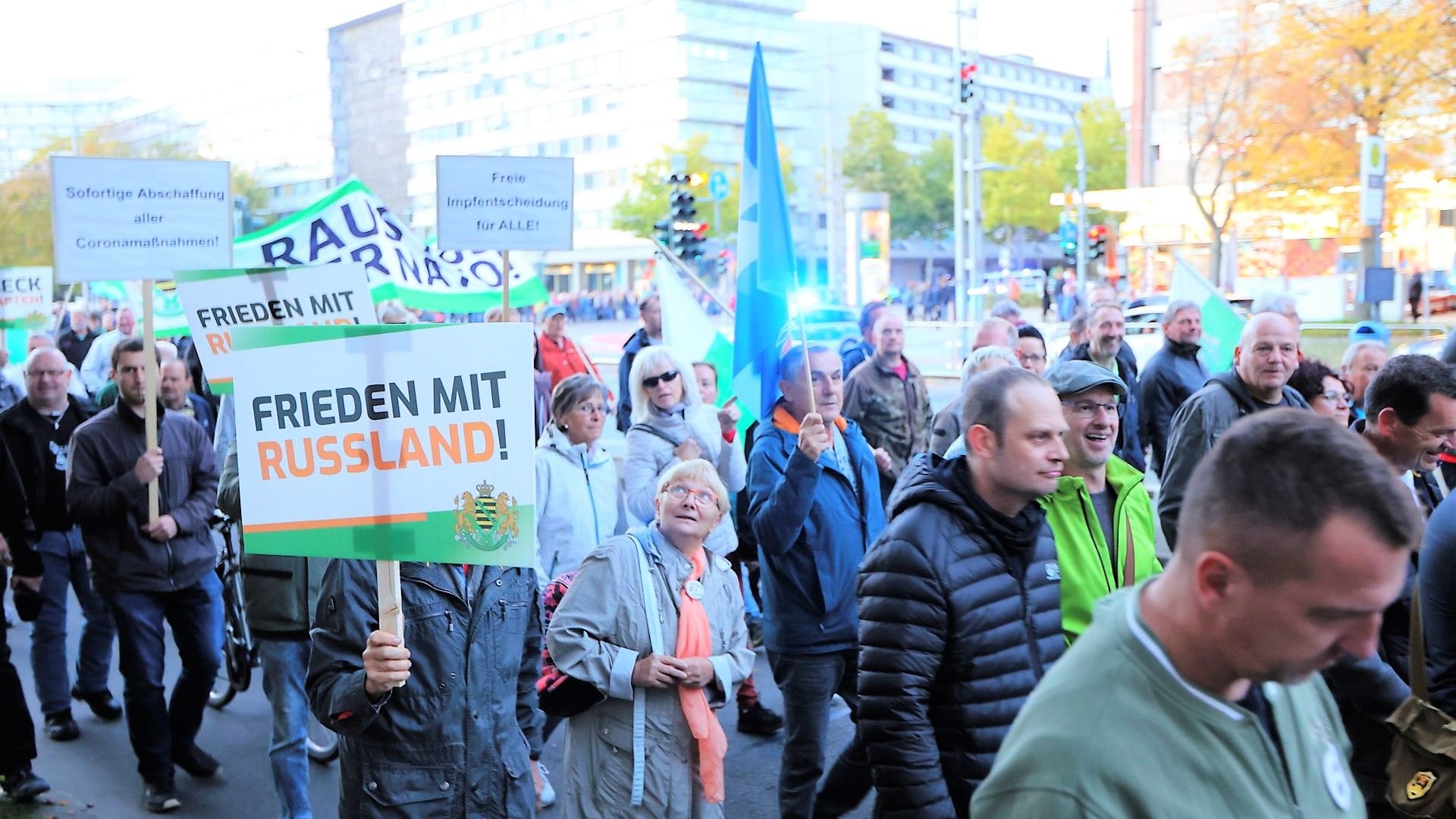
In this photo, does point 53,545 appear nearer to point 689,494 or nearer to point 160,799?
point 160,799

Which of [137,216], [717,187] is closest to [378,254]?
[137,216]

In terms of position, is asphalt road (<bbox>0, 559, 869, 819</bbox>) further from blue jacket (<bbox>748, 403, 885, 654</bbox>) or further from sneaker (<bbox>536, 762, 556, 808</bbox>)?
blue jacket (<bbox>748, 403, 885, 654</bbox>)

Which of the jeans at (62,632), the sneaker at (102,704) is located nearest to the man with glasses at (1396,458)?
the jeans at (62,632)

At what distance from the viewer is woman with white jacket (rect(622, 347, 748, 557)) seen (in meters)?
6.39

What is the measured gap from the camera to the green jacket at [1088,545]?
3705 mm

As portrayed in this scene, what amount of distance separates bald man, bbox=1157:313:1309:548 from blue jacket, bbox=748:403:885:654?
1395 millimetres

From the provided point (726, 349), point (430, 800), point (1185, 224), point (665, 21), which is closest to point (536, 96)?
point (665, 21)

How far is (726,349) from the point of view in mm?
9703

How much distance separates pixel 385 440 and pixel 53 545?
212 inches

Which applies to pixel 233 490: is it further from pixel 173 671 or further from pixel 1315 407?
pixel 1315 407

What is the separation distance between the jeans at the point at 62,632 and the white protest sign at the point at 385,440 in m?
4.15

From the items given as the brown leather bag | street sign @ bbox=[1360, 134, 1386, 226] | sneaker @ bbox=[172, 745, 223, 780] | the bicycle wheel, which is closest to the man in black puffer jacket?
the brown leather bag

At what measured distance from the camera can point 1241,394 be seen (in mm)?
5801

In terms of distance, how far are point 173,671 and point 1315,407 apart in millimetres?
6801
